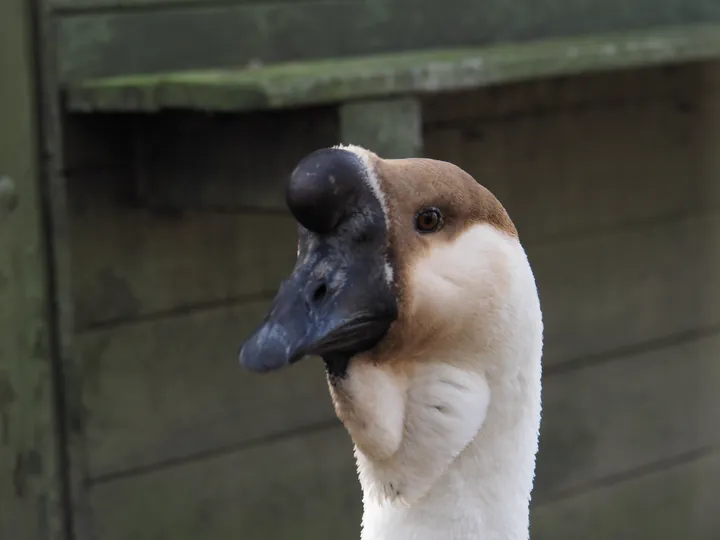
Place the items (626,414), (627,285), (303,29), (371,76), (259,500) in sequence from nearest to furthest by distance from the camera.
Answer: (371,76) < (303,29) < (259,500) < (627,285) < (626,414)

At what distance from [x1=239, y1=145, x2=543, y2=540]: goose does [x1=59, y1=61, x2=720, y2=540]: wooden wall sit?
785 millimetres

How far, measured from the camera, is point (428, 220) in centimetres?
98

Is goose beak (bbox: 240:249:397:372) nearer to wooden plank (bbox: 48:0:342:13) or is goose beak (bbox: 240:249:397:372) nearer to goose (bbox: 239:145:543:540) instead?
goose (bbox: 239:145:543:540)

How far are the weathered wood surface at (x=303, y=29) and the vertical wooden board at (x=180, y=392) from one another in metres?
0.45

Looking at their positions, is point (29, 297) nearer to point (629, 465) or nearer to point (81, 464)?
point (81, 464)

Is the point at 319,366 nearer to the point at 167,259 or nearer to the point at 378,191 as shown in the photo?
the point at 167,259

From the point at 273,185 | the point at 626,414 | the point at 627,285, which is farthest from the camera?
the point at 626,414

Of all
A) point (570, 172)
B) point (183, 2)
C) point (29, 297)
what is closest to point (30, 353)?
point (29, 297)

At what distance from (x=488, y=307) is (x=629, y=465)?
80.6 inches

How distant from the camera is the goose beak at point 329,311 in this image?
904 mm

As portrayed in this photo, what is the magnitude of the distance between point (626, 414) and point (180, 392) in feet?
3.89

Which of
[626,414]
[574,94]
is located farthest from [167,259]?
[626,414]

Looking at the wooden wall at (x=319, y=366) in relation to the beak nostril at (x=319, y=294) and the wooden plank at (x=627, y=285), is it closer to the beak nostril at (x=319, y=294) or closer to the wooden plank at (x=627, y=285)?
the wooden plank at (x=627, y=285)

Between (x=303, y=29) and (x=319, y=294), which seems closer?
(x=319, y=294)
